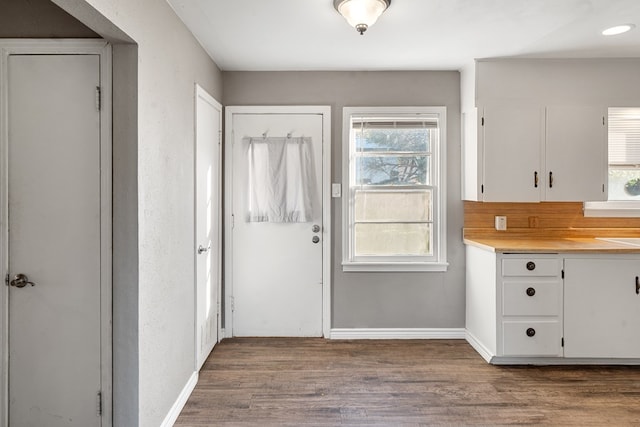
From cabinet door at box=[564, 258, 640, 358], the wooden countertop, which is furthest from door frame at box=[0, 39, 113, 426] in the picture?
cabinet door at box=[564, 258, 640, 358]

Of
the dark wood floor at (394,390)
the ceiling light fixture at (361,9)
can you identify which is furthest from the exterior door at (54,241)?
the ceiling light fixture at (361,9)

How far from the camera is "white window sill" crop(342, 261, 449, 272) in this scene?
351 cm

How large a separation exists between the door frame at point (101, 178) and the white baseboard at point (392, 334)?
6.67ft

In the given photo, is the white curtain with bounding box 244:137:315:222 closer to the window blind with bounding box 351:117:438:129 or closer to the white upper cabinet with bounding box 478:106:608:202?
the window blind with bounding box 351:117:438:129

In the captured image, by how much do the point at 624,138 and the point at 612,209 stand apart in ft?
2.03

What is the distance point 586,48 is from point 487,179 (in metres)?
1.19

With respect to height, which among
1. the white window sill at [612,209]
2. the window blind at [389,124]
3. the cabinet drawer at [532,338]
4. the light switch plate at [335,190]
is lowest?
the cabinet drawer at [532,338]

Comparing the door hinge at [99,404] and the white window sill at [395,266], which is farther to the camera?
the white window sill at [395,266]

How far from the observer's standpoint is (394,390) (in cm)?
262

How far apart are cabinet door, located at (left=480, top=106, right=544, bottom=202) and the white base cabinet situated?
573 millimetres

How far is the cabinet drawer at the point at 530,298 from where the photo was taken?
115 inches

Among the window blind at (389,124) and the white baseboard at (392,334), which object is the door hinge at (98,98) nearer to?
the window blind at (389,124)

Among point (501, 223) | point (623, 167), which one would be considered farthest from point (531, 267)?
point (623, 167)

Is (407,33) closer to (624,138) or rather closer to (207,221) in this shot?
(207,221)
